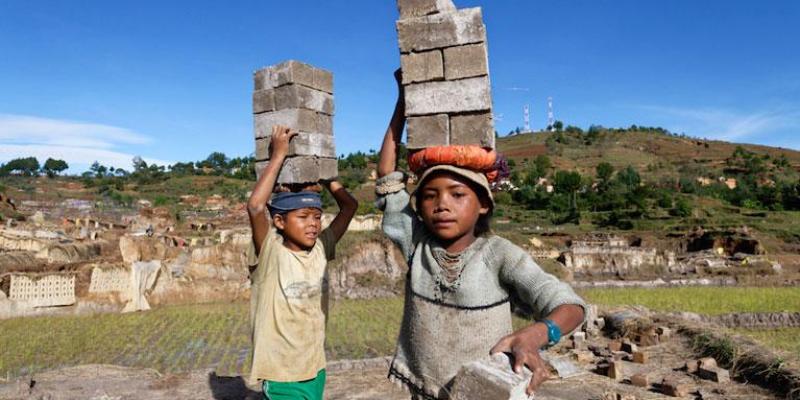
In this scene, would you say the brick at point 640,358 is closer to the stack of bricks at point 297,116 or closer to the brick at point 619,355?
the brick at point 619,355

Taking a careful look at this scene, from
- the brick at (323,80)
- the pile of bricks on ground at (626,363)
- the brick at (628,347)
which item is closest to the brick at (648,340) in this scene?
the pile of bricks on ground at (626,363)

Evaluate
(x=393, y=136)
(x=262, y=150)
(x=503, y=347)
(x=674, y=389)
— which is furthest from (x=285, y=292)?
(x=674, y=389)

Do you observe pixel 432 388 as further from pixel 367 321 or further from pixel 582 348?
pixel 367 321

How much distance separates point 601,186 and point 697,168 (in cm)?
2049

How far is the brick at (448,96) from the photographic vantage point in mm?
2801

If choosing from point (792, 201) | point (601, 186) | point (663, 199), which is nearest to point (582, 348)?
point (663, 199)

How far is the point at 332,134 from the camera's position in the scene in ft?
16.5

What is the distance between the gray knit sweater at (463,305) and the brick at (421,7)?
49.3 inches

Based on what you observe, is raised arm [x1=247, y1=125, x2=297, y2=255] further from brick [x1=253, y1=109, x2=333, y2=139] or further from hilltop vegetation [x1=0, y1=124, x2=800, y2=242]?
hilltop vegetation [x1=0, y1=124, x2=800, y2=242]

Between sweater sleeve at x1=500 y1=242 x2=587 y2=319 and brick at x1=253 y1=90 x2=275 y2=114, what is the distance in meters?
3.04

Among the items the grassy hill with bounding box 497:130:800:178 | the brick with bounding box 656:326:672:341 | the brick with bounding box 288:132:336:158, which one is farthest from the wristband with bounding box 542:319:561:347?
the grassy hill with bounding box 497:130:800:178

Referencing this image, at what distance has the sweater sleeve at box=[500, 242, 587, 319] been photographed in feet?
7.17

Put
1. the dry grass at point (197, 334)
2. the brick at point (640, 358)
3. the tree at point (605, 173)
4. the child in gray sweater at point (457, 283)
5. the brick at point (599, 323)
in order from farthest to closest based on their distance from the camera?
1. the tree at point (605, 173)
2. the dry grass at point (197, 334)
3. the brick at point (599, 323)
4. the brick at point (640, 358)
5. the child in gray sweater at point (457, 283)

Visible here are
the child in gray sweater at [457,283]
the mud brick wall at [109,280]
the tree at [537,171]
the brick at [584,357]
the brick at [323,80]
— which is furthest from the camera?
the tree at [537,171]
